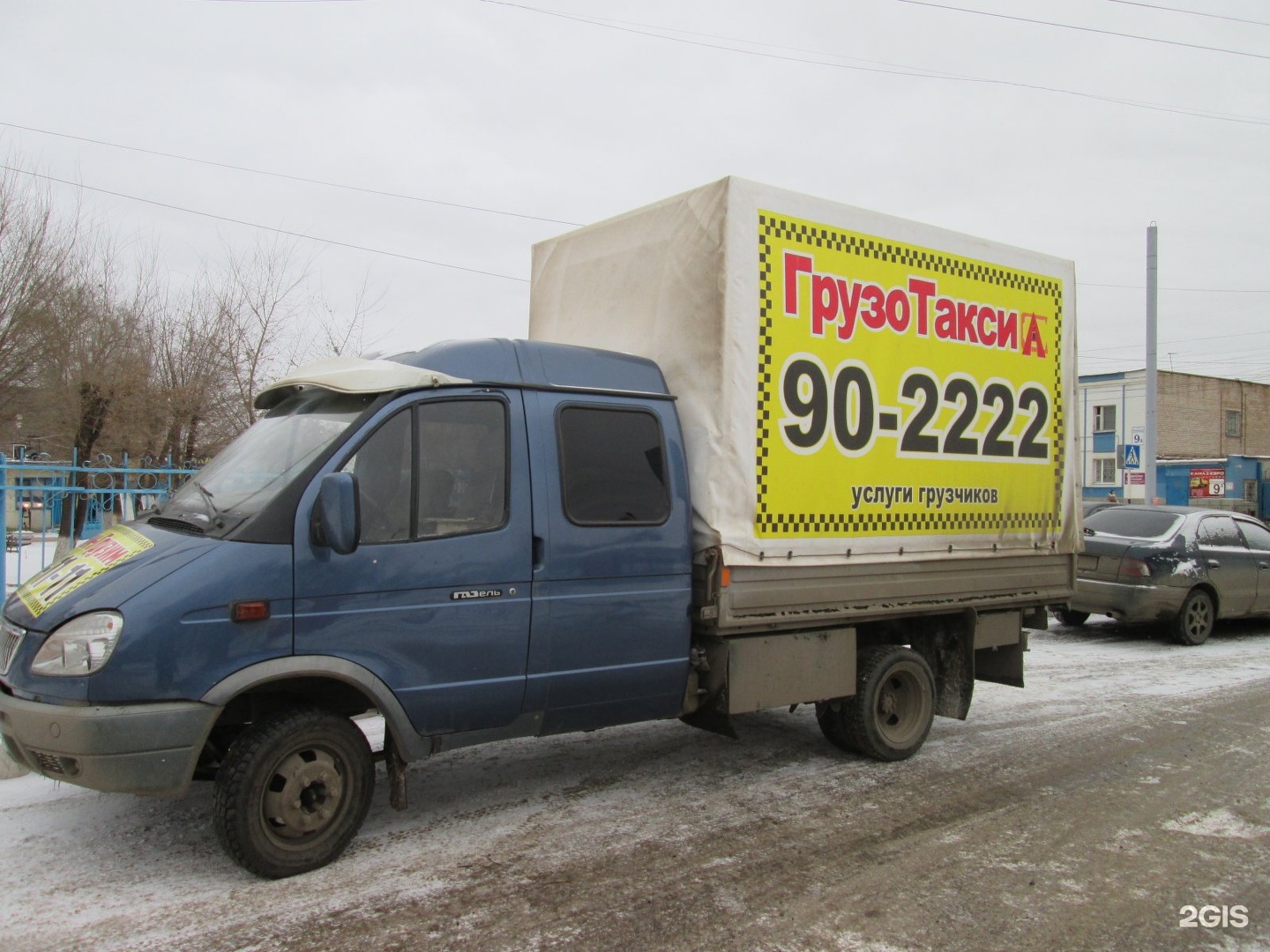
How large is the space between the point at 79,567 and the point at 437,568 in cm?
158

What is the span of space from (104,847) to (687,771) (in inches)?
127

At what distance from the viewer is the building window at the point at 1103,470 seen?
43.2 meters

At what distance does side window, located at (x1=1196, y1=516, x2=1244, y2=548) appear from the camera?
1132 cm

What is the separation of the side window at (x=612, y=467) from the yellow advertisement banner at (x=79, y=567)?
2.02 m

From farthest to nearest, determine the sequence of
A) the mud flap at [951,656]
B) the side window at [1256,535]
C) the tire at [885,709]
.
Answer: the side window at [1256,535] → the mud flap at [951,656] → the tire at [885,709]

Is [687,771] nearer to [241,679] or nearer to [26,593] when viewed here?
[241,679]

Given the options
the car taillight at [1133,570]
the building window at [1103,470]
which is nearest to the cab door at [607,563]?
the car taillight at [1133,570]

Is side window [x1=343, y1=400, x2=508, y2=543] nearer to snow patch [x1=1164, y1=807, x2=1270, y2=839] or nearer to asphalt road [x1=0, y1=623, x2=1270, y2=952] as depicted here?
asphalt road [x1=0, y1=623, x2=1270, y2=952]

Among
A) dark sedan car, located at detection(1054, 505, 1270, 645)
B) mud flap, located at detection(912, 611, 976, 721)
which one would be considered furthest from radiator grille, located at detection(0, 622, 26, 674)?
dark sedan car, located at detection(1054, 505, 1270, 645)

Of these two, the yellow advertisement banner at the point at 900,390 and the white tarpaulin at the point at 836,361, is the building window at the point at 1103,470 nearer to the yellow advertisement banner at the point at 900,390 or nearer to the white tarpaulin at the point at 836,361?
the white tarpaulin at the point at 836,361

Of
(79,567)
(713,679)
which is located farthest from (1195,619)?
(79,567)

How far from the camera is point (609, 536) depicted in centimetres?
493

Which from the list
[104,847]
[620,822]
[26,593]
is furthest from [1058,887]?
[26,593]

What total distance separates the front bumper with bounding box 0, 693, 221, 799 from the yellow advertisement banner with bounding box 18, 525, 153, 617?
1.46ft
